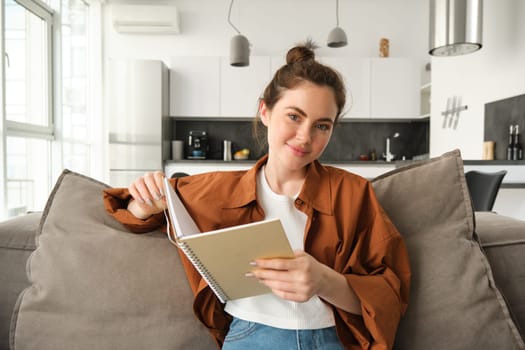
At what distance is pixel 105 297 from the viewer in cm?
106

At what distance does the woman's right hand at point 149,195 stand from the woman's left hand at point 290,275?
39 centimetres

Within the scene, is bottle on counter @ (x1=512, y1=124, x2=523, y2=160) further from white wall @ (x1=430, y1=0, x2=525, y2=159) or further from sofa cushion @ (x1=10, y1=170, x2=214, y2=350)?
sofa cushion @ (x1=10, y1=170, x2=214, y2=350)

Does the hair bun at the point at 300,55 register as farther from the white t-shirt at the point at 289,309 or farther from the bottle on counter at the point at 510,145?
the bottle on counter at the point at 510,145

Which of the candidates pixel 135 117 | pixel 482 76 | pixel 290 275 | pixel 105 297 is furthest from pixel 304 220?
pixel 135 117

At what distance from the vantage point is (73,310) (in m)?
1.06

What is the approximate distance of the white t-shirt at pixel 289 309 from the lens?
0.97 meters

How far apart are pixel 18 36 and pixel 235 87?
2528mm

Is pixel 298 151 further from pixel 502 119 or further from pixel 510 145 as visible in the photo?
pixel 502 119

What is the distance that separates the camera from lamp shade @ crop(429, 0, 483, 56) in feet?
10.2

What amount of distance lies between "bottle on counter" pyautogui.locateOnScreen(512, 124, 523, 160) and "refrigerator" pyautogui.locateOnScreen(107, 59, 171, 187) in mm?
3657

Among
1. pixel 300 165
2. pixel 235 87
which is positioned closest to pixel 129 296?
pixel 300 165

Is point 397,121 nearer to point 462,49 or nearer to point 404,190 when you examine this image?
point 462,49

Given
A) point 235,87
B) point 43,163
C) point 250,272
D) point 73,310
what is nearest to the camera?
point 250,272

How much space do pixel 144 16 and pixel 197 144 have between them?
1.73m
